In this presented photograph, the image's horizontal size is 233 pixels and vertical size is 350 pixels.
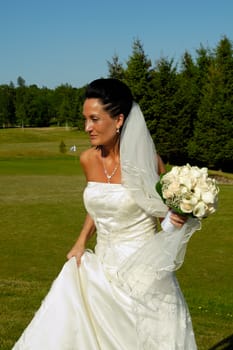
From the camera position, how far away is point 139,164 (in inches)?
179

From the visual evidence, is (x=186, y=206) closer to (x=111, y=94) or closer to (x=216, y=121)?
(x=111, y=94)

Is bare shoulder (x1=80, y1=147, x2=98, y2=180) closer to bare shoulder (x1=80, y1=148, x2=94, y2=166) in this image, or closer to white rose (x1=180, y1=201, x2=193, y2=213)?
bare shoulder (x1=80, y1=148, x2=94, y2=166)

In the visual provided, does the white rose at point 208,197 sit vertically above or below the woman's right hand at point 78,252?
above

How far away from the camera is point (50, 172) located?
1474 inches

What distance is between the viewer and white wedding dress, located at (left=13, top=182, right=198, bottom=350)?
4.16 meters

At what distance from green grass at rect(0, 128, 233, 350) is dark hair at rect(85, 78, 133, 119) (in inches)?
101

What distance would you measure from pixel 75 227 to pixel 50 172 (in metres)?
19.3

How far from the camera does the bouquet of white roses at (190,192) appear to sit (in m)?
3.87

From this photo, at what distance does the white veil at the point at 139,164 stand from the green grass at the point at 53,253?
2200 mm

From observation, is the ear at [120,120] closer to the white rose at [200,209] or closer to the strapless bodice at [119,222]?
the strapless bodice at [119,222]

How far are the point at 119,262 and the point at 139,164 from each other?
742 millimetres

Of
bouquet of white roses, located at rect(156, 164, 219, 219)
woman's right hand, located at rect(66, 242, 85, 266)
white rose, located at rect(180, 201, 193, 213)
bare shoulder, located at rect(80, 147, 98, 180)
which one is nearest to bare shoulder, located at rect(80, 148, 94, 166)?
bare shoulder, located at rect(80, 147, 98, 180)

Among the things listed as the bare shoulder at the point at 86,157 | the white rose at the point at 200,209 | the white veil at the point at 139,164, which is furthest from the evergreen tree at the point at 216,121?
the white rose at the point at 200,209

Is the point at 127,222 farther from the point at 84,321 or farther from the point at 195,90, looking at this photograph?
the point at 195,90
